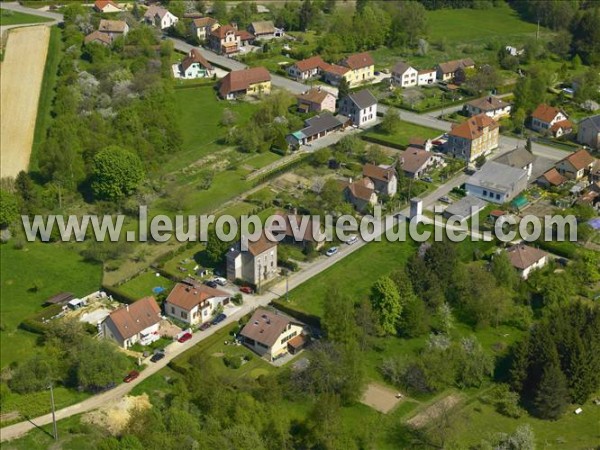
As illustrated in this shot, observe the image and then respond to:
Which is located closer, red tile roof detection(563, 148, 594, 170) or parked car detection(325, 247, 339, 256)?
parked car detection(325, 247, 339, 256)

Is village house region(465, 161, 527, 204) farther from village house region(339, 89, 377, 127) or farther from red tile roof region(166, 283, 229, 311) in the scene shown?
red tile roof region(166, 283, 229, 311)

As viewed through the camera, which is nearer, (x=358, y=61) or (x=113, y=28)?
(x=358, y=61)

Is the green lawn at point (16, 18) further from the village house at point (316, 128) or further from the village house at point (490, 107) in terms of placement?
Answer: the village house at point (490, 107)

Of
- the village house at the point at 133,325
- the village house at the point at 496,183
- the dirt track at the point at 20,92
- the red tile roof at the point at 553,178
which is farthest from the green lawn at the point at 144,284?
the red tile roof at the point at 553,178

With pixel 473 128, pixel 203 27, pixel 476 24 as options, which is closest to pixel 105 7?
→ pixel 203 27

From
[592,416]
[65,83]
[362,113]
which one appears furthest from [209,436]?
[65,83]

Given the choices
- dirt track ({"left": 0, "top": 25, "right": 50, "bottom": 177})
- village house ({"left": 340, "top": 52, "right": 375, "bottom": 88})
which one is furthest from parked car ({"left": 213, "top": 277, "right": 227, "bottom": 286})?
village house ({"left": 340, "top": 52, "right": 375, "bottom": 88})

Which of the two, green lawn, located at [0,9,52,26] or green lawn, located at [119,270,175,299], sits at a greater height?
green lawn, located at [0,9,52,26]

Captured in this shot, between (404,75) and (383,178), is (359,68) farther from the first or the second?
(383,178)
